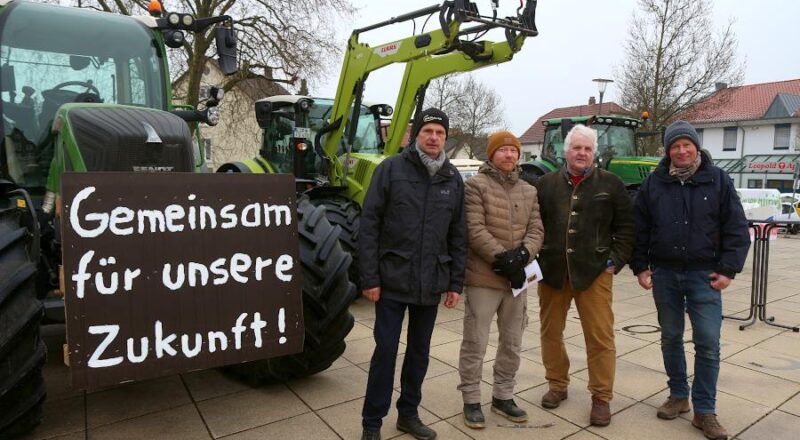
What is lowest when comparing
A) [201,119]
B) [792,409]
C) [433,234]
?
[792,409]

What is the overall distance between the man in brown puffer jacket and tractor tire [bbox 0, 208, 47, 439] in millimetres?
2211

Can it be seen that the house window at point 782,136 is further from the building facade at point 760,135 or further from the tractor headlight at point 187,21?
the tractor headlight at point 187,21

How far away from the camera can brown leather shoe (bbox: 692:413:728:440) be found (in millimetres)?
3149

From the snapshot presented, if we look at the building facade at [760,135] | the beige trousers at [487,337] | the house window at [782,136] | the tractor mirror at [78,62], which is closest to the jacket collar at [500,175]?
the beige trousers at [487,337]

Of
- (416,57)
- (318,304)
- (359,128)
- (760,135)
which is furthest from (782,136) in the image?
(318,304)

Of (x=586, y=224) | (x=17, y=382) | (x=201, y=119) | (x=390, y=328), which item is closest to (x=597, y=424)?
(x=586, y=224)

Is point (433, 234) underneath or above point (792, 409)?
above

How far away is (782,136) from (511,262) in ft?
129

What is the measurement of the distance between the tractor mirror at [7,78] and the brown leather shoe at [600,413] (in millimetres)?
4210

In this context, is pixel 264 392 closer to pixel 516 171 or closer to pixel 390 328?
pixel 390 328

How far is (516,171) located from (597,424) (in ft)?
5.17

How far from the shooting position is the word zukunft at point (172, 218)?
2479 millimetres

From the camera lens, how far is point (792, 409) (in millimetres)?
3590

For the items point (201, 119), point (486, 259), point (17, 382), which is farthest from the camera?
point (201, 119)
